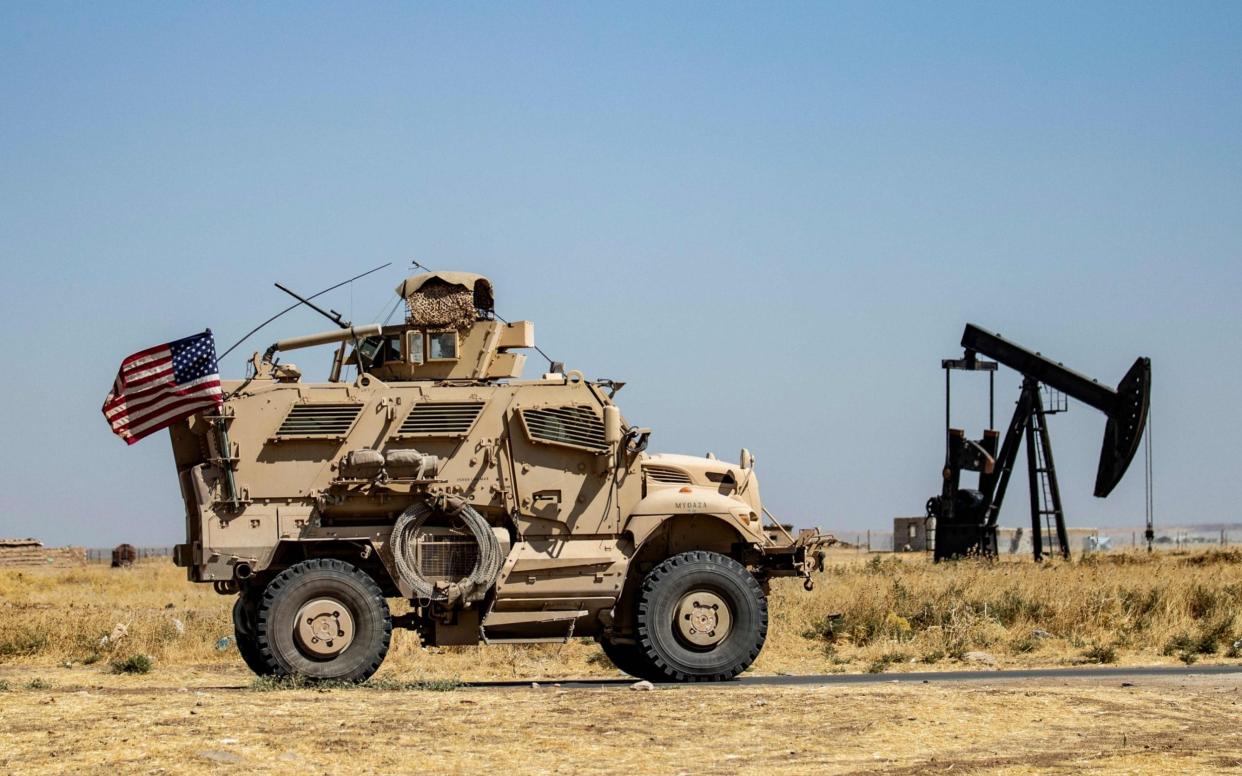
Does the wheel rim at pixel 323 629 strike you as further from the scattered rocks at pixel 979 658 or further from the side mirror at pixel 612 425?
the scattered rocks at pixel 979 658

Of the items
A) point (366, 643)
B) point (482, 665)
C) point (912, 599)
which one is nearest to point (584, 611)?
point (366, 643)

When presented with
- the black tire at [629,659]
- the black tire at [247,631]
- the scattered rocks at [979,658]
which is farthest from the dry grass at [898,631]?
the black tire at [247,631]

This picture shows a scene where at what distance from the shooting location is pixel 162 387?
18328 mm

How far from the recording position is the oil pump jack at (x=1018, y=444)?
4456 centimetres

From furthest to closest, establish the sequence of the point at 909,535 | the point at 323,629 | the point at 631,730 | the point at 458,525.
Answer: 1. the point at 909,535
2. the point at 458,525
3. the point at 323,629
4. the point at 631,730

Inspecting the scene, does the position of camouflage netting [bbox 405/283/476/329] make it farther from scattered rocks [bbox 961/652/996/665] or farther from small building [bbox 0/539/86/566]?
small building [bbox 0/539/86/566]

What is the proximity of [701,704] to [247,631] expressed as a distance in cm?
584

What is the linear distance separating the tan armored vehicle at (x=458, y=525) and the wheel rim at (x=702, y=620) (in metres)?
0.02

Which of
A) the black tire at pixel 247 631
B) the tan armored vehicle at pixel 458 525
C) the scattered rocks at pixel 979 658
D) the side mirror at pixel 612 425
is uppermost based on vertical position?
the side mirror at pixel 612 425

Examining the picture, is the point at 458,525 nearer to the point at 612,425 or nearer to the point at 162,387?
the point at 612,425

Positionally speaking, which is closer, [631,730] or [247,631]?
[631,730]

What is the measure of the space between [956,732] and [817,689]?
3.19 metres

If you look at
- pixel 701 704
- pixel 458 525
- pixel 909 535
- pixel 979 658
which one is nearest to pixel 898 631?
pixel 979 658

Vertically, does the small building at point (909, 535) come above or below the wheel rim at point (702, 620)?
above
